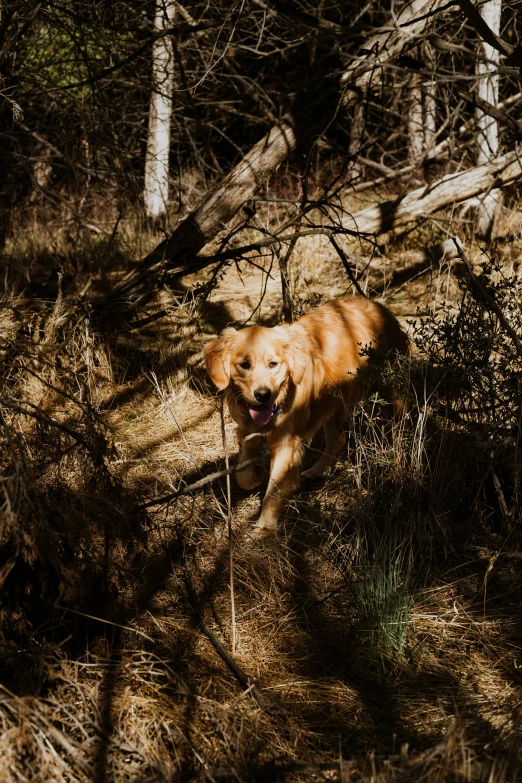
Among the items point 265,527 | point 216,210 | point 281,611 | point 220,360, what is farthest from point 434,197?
point 281,611

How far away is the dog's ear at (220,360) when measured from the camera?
4.34 metres

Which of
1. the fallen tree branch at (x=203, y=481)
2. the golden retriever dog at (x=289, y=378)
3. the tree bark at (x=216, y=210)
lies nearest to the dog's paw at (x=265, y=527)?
the golden retriever dog at (x=289, y=378)

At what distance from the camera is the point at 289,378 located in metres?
4.31

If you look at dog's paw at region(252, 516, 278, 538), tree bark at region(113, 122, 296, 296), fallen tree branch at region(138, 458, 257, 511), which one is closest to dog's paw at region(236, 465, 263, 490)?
dog's paw at region(252, 516, 278, 538)

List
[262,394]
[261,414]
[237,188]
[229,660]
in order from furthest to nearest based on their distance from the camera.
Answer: [237,188]
[261,414]
[262,394]
[229,660]

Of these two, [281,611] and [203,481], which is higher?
[203,481]

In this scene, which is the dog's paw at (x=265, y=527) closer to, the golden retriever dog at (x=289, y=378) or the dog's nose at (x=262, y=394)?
the golden retriever dog at (x=289, y=378)

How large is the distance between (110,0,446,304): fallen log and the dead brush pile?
186cm

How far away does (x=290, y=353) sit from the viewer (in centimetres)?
428

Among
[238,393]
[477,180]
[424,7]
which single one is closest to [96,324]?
[238,393]

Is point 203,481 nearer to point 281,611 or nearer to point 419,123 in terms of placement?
point 281,611

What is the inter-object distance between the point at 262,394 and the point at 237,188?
90.3 inches

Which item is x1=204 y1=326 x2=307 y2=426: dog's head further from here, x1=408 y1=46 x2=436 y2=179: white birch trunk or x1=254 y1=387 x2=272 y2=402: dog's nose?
x1=408 y1=46 x2=436 y2=179: white birch trunk

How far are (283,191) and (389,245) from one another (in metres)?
2.74
